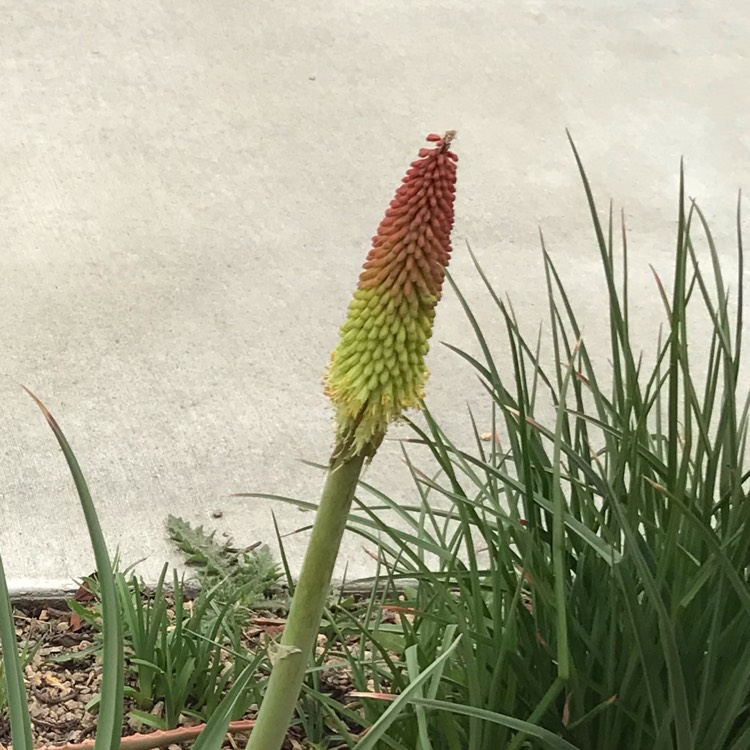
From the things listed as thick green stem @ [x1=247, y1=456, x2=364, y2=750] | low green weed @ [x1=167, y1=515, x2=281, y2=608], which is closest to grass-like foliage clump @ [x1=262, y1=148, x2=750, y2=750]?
thick green stem @ [x1=247, y1=456, x2=364, y2=750]

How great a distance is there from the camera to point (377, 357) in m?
0.70

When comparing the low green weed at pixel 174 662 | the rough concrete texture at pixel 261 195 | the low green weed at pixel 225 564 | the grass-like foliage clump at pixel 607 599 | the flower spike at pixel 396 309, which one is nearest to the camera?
the flower spike at pixel 396 309

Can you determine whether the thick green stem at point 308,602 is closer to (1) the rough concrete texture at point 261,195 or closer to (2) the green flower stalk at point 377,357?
(2) the green flower stalk at point 377,357

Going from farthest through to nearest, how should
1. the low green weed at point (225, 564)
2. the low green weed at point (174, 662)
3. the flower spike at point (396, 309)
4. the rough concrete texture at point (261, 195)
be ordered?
1. the rough concrete texture at point (261, 195)
2. the low green weed at point (225, 564)
3. the low green weed at point (174, 662)
4. the flower spike at point (396, 309)

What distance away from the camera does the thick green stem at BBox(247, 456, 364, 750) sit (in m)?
0.69

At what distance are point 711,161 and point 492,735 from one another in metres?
2.81

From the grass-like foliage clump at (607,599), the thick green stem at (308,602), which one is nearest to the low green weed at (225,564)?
the grass-like foliage clump at (607,599)

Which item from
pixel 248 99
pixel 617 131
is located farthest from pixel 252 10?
pixel 617 131

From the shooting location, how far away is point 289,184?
3029 millimetres

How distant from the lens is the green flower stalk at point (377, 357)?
0.66 metres

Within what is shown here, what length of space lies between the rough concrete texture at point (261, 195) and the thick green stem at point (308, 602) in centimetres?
104

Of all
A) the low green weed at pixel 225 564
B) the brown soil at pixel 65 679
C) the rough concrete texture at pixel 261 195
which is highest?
the rough concrete texture at pixel 261 195

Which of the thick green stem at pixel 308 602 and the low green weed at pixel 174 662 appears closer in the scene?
the thick green stem at pixel 308 602

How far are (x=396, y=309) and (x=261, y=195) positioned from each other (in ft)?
7.68
